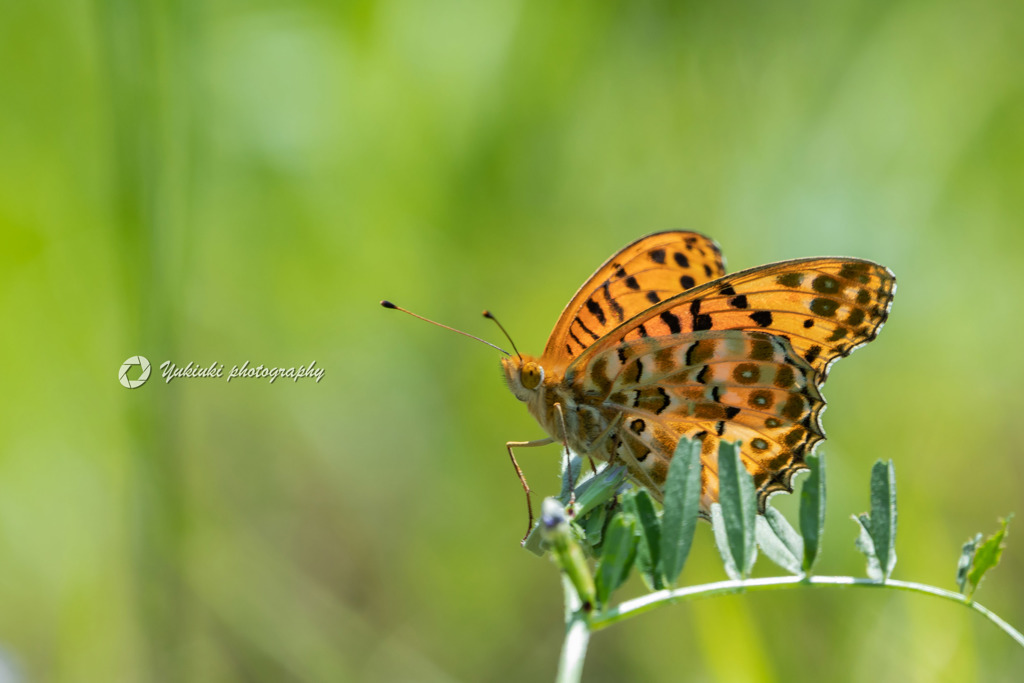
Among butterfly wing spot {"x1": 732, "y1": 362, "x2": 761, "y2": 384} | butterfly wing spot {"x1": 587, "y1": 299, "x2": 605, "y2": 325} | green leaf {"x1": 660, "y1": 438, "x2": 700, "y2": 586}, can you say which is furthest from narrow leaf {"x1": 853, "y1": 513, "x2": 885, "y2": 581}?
butterfly wing spot {"x1": 587, "y1": 299, "x2": 605, "y2": 325}

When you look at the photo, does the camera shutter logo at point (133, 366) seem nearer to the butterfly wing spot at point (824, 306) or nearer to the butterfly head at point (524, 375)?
the butterfly head at point (524, 375)

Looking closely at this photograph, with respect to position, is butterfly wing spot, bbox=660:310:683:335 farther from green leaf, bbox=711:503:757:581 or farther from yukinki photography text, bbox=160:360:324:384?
yukinki photography text, bbox=160:360:324:384

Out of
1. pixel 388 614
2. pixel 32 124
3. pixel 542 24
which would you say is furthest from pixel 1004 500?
pixel 32 124

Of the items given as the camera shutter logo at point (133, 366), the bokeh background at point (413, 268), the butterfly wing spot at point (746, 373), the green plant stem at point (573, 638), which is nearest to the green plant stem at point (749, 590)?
the green plant stem at point (573, 638)

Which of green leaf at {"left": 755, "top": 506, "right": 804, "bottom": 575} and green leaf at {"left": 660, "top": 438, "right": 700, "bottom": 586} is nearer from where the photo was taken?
green leaf at {"left": 660, "top": 438, "right": 700, "bottom": 586}

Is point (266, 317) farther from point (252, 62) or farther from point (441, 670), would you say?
point (441, 670)


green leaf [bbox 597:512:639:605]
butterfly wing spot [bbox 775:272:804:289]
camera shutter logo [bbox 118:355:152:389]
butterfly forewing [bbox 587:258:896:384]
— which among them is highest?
butterfly wing spot [bbox 775:272:804:289]
